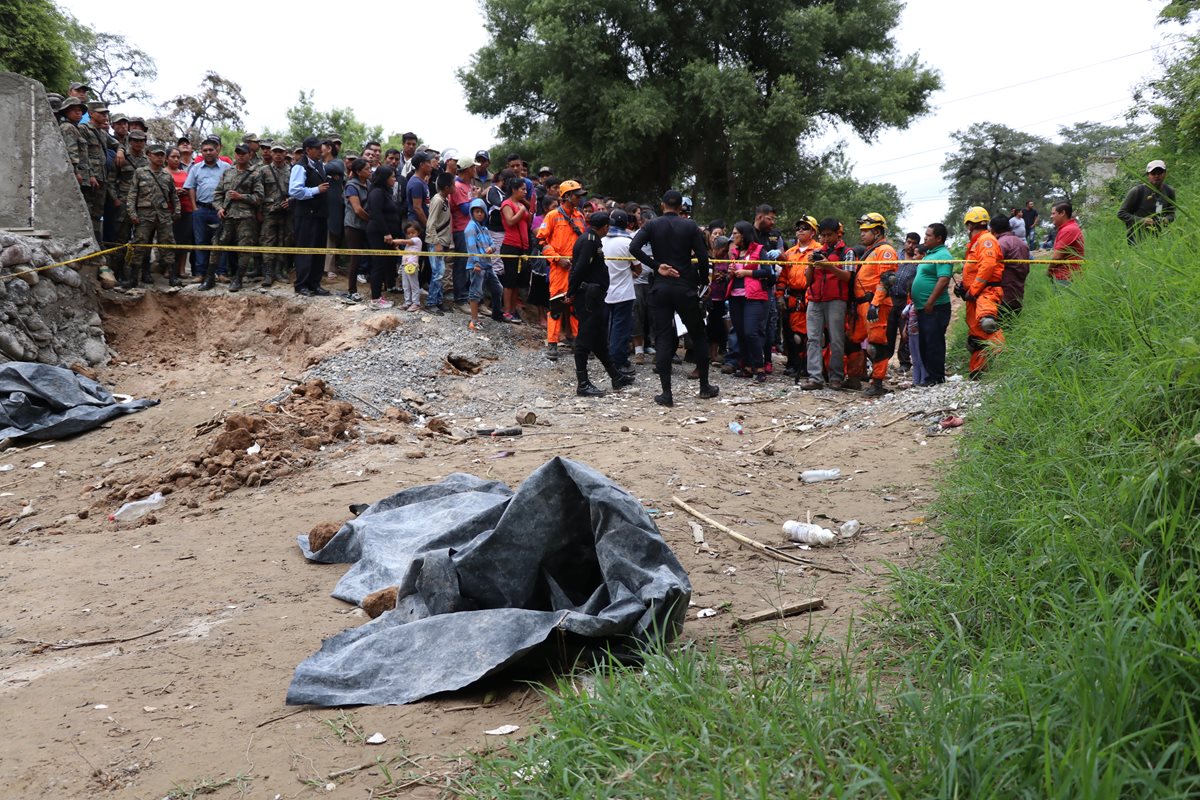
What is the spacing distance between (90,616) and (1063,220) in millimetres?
8577

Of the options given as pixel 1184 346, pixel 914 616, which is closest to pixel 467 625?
pixel 914 616

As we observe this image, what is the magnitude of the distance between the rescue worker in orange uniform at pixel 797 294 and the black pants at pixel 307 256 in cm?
557

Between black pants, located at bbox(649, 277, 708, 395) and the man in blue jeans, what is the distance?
5832 mm

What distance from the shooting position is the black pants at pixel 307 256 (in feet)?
35.6

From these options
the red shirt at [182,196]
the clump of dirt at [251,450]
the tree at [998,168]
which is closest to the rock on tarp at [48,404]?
the clump of dirt at [251,450]

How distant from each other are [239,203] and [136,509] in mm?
5639

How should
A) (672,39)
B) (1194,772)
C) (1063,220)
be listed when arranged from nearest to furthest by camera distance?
(1194,772) < (1063,220) < (672,39)

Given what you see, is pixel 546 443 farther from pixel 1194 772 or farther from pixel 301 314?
pixel 1194 772

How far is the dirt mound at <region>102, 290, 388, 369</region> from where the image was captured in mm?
10273

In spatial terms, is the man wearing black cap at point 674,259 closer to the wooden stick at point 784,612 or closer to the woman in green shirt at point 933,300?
the woman in green shirt at point 933,300

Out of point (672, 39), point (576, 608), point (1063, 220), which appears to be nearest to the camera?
point (576, 608)

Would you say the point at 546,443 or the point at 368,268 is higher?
the point at 368,268

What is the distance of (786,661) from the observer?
2.91 m

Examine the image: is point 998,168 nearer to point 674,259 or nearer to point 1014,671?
point 674,259
